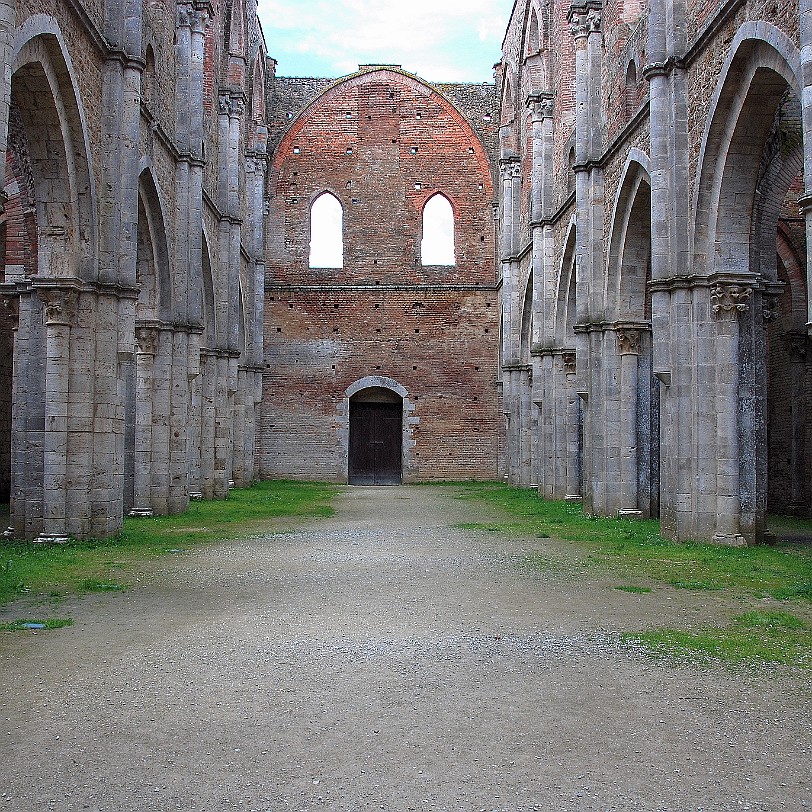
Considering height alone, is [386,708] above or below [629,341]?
below

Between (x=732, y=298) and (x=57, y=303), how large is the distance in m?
8.79

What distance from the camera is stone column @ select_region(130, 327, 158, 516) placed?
17.1 metres

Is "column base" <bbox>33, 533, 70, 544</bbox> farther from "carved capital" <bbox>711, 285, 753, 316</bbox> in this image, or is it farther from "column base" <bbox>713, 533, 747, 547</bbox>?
"carved capital" <bbox>711, 285, 753, 316</bbox>

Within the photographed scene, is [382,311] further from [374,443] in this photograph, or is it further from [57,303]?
[57,303]

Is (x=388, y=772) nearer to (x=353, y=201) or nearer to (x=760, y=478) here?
(x=760, y=478)

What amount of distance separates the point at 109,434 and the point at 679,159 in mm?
8695

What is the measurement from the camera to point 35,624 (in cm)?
705

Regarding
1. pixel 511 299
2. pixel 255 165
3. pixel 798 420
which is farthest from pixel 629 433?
pixel 255 165

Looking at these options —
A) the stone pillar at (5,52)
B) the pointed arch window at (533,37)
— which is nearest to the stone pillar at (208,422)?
the pointed arch window at (533,37)

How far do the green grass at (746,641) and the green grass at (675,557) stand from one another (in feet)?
4.43

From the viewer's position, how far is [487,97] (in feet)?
109

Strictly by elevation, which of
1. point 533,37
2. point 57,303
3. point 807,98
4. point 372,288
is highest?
point 533,37

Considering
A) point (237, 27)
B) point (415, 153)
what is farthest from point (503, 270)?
point (237, 27)

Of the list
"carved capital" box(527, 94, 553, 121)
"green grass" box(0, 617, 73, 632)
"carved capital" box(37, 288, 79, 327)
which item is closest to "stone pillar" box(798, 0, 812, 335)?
"green grass" box(0, 617, 73, 632)
